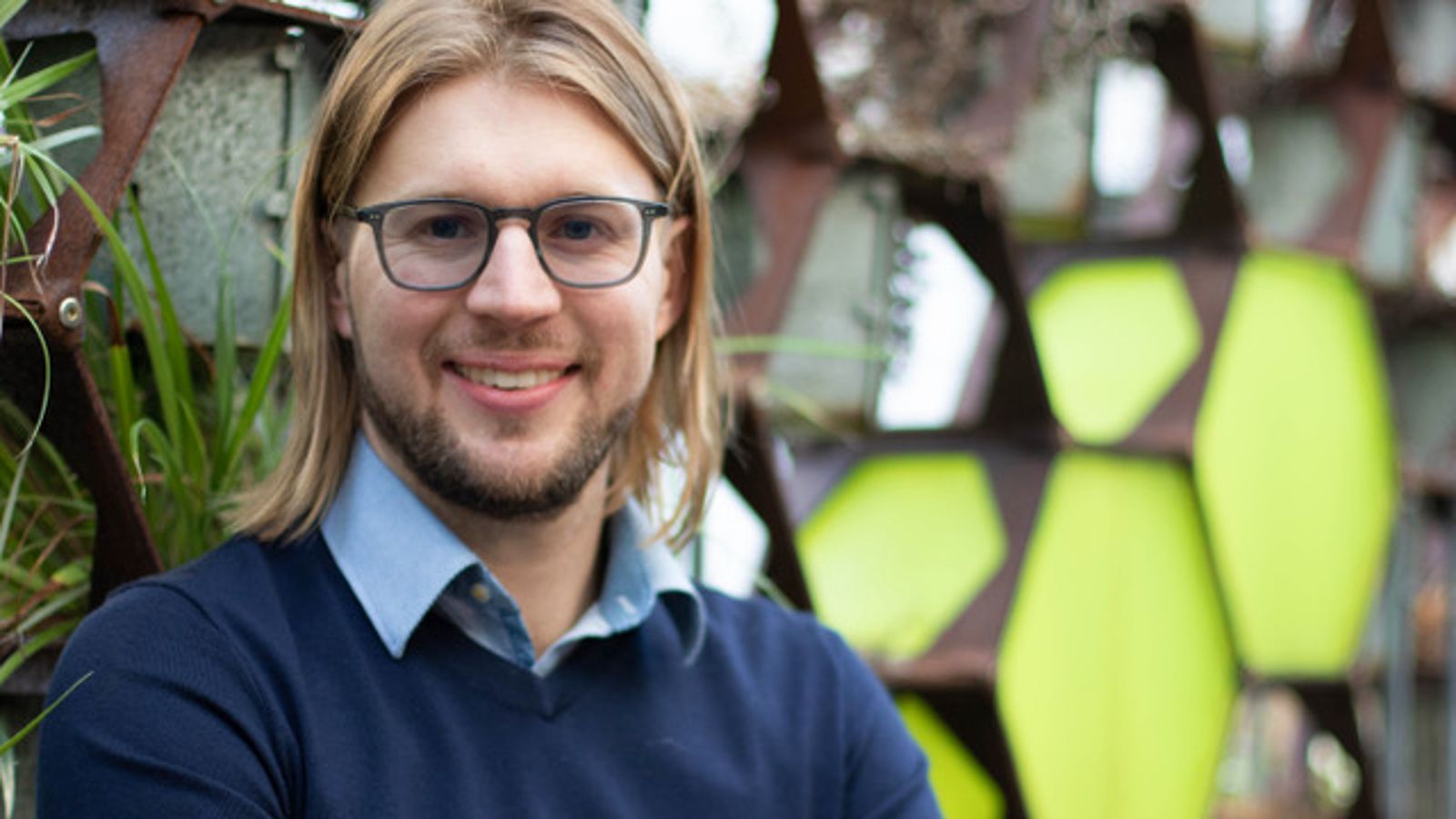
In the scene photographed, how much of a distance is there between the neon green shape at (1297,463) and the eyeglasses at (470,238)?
5.98ft

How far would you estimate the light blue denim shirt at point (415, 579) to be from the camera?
1.39 m

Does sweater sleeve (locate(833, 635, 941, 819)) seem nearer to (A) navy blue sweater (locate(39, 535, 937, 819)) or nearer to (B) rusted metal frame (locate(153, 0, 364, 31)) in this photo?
(A) navy blue sweater (locate(39, 535, 937, 819))

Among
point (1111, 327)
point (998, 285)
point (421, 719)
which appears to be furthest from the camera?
point (1111, 327)

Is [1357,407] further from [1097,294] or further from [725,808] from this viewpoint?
[725,808]

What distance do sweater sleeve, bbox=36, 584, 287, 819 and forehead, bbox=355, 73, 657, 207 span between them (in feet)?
1.22

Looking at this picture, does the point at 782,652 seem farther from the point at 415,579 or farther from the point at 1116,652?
the point at 1116,652

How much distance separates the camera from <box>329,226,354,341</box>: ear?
154cm

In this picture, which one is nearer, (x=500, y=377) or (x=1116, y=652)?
(x=500, y=377)

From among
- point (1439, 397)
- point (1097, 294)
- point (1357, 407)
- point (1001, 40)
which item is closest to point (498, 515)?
point (1001, 40)

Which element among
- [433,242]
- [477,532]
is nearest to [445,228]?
[433,242]

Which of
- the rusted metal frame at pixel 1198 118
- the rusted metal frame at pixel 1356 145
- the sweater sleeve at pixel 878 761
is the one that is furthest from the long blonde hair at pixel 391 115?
the rusted metal frame at pixel 1356 145

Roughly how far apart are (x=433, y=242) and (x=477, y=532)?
0.24 meters

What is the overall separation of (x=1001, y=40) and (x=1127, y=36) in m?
0.43

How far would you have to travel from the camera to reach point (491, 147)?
56.4 inches
